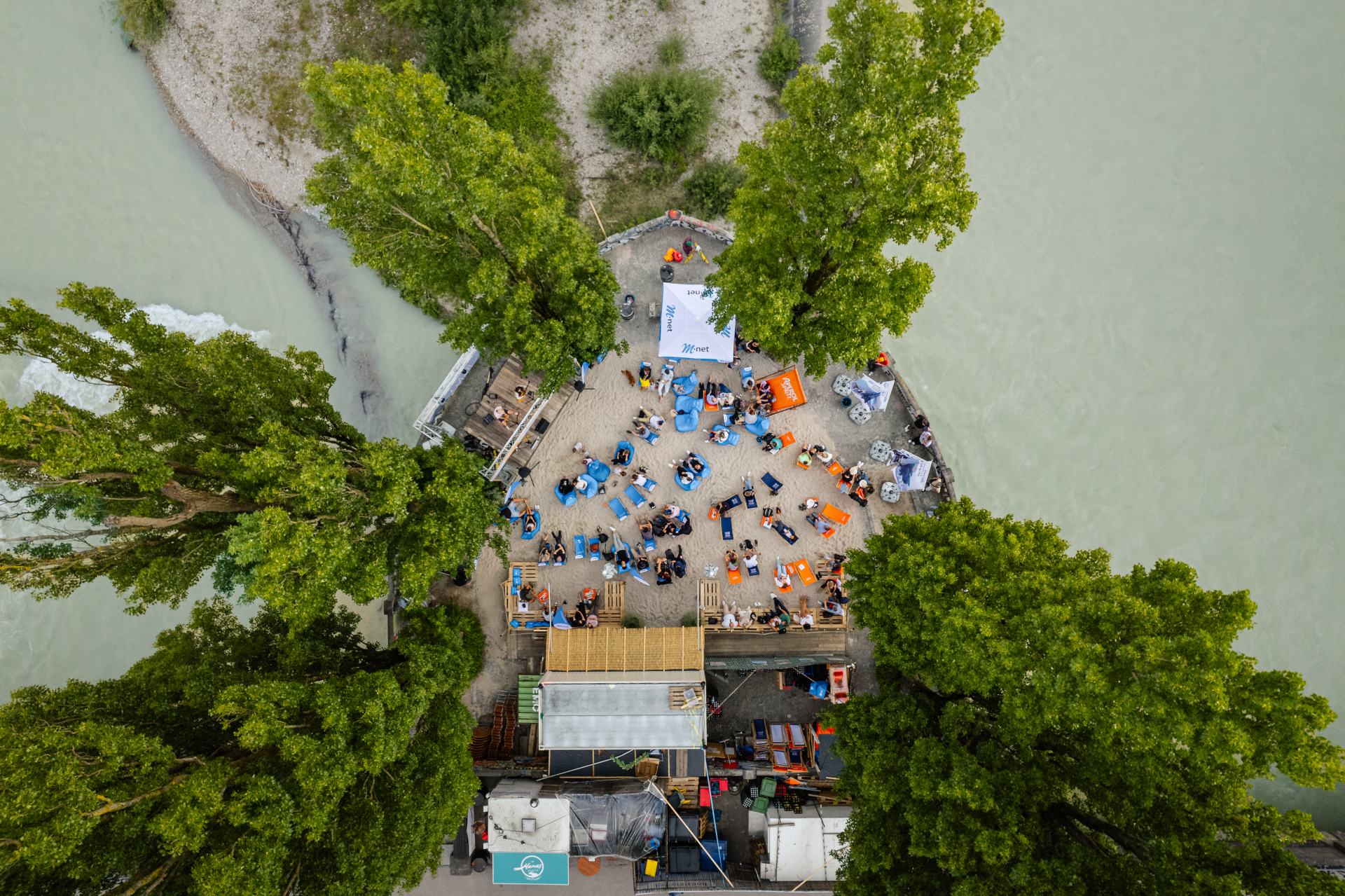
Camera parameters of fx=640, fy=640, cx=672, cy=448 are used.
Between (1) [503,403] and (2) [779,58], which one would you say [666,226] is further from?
(1) [503,403]

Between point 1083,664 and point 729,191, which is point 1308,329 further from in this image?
point 729,191

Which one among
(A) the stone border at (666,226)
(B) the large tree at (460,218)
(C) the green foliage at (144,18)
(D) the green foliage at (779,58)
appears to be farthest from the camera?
(C) the green foliage at (144,18)

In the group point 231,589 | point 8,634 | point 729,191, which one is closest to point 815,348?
point 729,191

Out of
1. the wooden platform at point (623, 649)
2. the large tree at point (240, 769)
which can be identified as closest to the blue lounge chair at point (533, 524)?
the wooden platform at point (623, 649)

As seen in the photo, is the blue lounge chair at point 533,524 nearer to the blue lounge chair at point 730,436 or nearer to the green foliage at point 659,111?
the blue lounge chair at point 730,436

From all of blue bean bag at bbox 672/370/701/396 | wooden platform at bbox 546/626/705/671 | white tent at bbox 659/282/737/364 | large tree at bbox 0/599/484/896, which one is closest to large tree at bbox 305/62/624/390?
white tent at bbox 659/282/737/364

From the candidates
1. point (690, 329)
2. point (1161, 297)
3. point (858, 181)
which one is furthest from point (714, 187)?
point (1161, 297)
